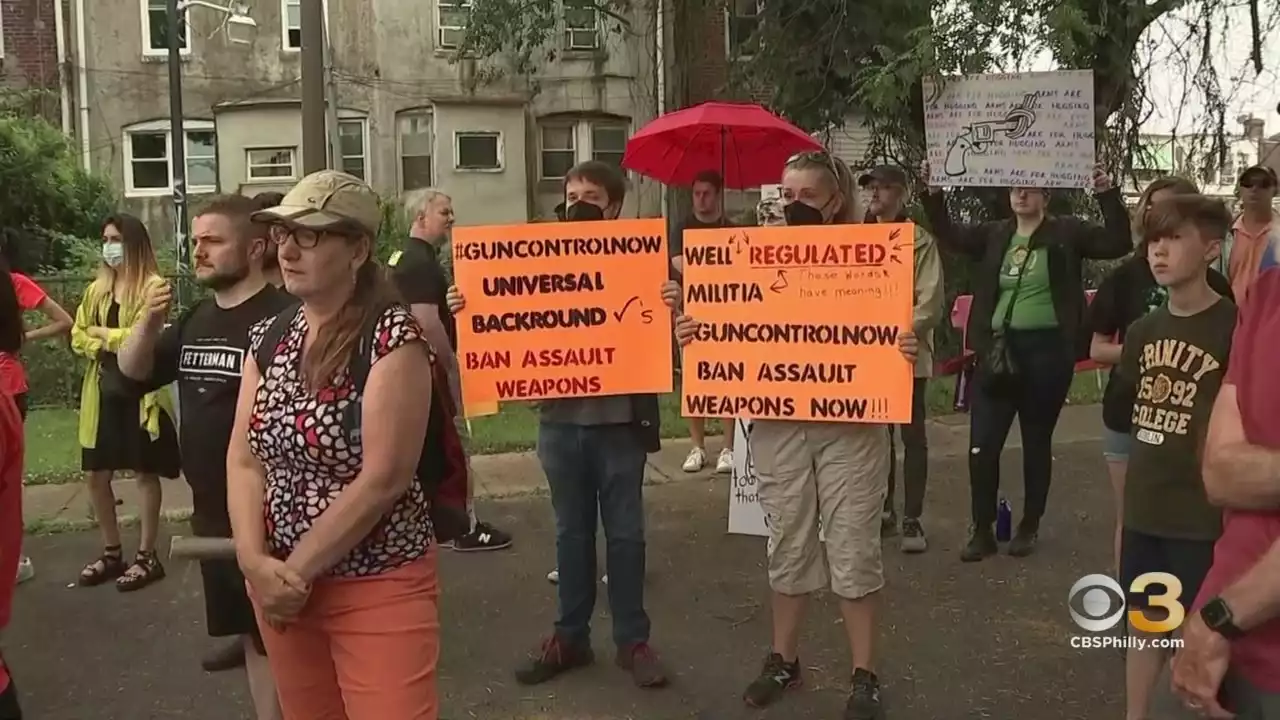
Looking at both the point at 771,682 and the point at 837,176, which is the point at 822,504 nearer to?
the point at 771,682

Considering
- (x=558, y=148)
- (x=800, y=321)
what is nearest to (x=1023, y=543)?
(x=800, y=321)

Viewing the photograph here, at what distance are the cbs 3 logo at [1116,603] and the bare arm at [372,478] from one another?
230cm

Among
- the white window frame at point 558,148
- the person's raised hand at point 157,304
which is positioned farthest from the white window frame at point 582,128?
the person's raised hand at point 157,304

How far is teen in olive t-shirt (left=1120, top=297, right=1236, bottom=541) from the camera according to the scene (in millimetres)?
3354

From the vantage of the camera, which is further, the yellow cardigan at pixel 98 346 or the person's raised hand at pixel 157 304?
the yellow cardigan at pixel 98 346

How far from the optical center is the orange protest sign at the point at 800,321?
3.98 meters

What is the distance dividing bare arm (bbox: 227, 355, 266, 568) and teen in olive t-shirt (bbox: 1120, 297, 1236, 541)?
254cm

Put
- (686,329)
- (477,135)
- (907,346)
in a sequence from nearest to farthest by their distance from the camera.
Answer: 1. (907,346)
2. (686,329)
3. (477,135)

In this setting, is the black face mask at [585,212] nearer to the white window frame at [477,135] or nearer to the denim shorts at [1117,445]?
the denim shorts at [1117,445]

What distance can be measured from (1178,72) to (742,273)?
7.52 m

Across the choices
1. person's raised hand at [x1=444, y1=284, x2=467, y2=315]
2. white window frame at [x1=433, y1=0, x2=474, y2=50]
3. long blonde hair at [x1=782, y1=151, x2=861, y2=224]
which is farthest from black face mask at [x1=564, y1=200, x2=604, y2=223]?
white window frame at [x1=433, y1=0, x2=474, y2=50]

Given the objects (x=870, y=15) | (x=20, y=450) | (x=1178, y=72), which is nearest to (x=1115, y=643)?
(x=20, y=450)

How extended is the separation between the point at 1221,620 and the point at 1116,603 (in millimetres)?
3387

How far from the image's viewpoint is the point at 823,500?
13.2ft
